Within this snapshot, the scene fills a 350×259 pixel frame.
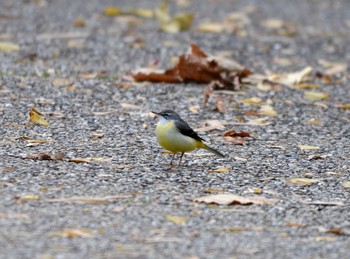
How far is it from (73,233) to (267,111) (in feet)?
14.2

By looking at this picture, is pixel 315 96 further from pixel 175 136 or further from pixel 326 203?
pixel 326 203

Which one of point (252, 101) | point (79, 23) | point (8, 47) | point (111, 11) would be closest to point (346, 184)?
point (252, 101)

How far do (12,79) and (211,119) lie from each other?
7.59ft

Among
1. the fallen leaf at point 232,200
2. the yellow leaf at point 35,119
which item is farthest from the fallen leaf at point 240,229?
the yellow leaf at point 35,119

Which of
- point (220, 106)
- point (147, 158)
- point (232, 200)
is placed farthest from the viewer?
point (220, 106)

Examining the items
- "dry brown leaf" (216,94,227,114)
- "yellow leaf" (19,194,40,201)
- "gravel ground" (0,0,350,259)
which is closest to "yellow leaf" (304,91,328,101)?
"gravel ground" (0,0,350,259)

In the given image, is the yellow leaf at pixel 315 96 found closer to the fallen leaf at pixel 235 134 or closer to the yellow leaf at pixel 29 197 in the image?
the fallen leaf at pixel 235 134

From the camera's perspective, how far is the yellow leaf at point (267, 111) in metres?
8.61

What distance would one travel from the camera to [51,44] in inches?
446

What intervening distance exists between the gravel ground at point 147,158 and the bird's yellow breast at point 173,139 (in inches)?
7.0

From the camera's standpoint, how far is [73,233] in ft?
15.5

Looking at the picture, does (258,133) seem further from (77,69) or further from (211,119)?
(77,69)

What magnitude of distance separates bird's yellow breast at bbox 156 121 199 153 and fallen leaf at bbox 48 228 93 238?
171 centimetres

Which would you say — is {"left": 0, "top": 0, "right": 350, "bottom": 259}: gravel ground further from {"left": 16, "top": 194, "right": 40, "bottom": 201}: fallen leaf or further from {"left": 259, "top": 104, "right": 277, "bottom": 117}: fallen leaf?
{"left": 259, "top": 104, "right": 277, "bottom": 117}: fallen leaf
